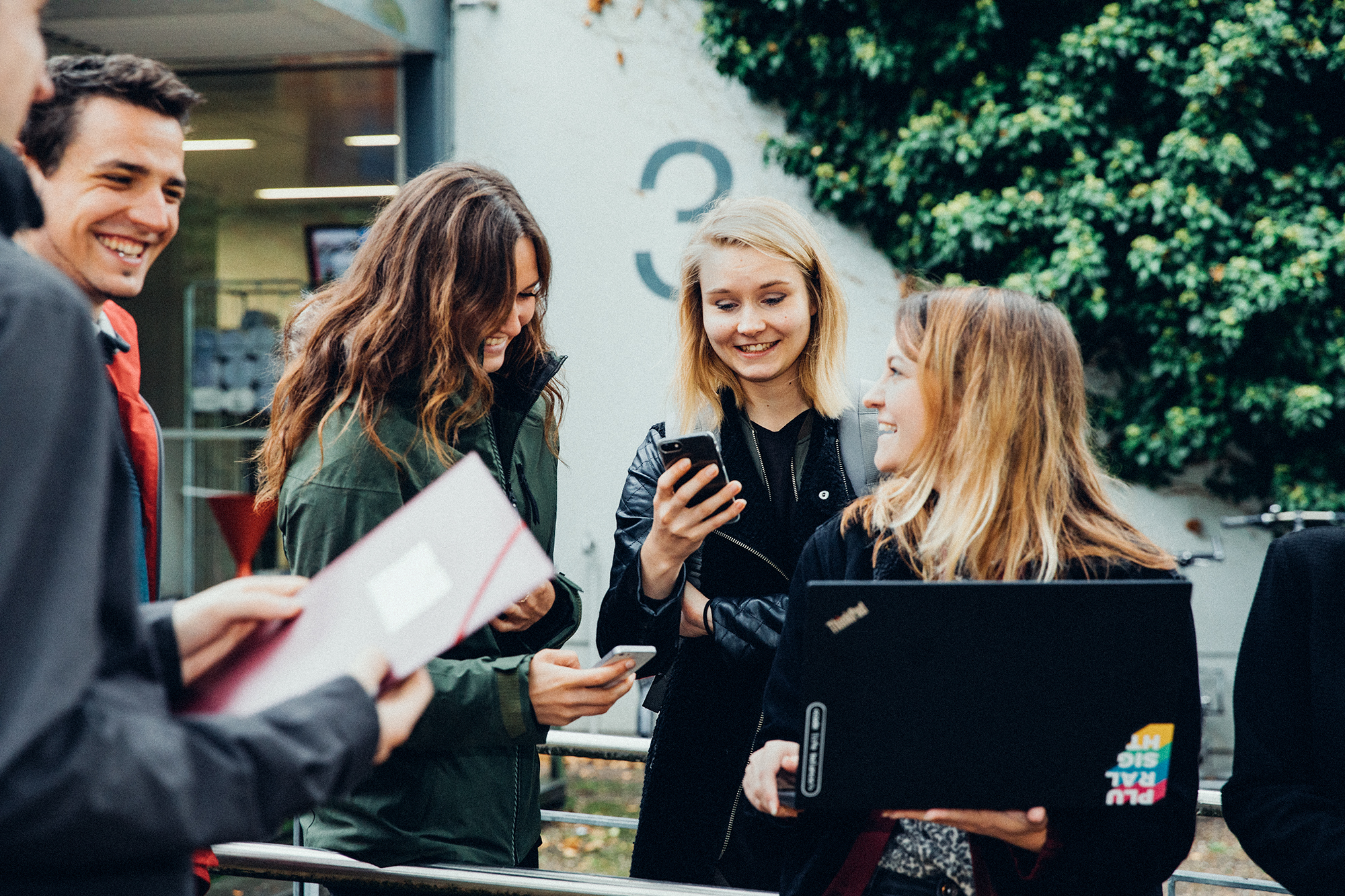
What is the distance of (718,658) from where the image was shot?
2.44 m

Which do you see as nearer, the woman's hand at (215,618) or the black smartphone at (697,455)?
the woman's hand at (215,618)

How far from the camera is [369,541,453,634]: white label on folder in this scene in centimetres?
109

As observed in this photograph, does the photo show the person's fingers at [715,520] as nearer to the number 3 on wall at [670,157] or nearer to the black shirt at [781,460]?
the black shirt at [781,460]

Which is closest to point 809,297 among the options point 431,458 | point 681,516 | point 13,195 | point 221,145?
point 681,516

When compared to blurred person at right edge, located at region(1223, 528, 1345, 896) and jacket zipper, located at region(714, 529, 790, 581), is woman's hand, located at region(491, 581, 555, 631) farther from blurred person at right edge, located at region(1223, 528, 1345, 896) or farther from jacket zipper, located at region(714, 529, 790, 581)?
blurred person at right edge, located at region(1223, 528, 1345, 896)

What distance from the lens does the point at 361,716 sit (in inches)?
40.3

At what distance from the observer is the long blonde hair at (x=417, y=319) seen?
1.95 metres

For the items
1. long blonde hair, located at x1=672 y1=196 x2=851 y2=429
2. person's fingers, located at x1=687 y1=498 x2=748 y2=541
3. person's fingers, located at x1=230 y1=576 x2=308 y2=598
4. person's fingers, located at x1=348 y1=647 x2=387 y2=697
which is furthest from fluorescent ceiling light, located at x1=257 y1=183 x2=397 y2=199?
person's fingers, located at x1=348 y1=647 x2=387 y2=697

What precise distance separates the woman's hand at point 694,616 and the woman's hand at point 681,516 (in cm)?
10

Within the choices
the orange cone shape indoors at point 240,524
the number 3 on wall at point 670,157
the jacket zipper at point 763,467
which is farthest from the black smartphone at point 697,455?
the number 3 on wall at point 670,157

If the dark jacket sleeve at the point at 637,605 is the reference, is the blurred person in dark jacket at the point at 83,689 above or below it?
above

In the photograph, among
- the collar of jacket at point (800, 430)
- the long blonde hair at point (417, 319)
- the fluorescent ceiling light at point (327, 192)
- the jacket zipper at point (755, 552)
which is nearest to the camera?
the long blonde hair at point (417, 319)

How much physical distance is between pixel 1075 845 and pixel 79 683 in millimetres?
1314

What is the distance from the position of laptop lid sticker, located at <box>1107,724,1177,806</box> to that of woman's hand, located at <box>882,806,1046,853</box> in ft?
0.35
